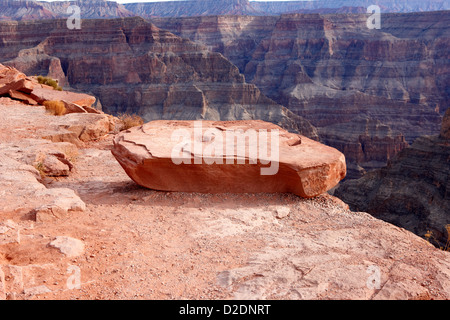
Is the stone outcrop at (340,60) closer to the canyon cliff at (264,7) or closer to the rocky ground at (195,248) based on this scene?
the rocky ground at (195,248)

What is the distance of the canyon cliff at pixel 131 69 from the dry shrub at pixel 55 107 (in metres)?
33.9

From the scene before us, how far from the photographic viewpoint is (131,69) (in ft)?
155

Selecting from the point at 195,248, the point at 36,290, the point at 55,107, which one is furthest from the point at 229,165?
the point at 55,107

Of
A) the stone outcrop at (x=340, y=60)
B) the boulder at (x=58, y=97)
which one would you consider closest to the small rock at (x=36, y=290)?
the boulder at (x=58, y=97)

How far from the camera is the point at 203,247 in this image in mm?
4215

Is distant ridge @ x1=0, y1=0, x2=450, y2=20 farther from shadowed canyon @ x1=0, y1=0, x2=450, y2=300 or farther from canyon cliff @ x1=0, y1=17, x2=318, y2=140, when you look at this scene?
shadowed canyon @ x1=0, y1=0, x2=450, y2=300

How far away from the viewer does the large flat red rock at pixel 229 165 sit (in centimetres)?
546

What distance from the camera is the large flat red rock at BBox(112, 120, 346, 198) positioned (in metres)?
5.46

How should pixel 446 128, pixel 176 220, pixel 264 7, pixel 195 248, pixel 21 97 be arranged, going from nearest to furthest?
pixel 195 248 → pixel 176 220 → pixel 21 97 → pixel 446 128 → pixel 264 7

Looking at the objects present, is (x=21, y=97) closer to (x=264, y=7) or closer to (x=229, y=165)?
(x=229, y=165)

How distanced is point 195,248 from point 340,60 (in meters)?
71.2

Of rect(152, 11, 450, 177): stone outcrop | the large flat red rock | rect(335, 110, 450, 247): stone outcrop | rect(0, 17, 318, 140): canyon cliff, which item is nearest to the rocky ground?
the large flat red rock

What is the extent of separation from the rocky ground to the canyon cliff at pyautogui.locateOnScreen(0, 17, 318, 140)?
39.7 m

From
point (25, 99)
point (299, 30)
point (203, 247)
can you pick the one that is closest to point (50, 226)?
point (203, 247)
